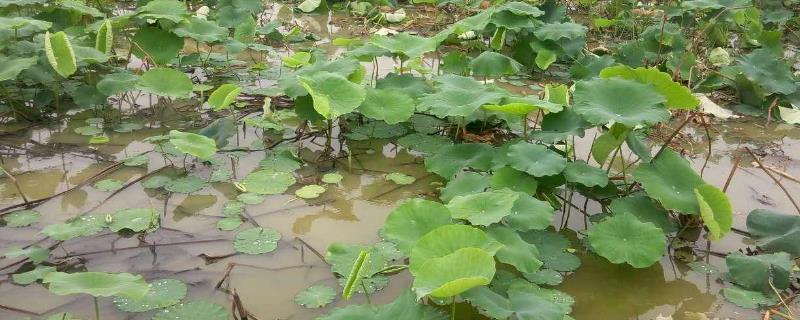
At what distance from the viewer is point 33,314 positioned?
5.84ft

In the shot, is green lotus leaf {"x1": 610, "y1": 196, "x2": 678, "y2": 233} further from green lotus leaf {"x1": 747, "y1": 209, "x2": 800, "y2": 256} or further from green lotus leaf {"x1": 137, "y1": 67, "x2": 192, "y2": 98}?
green lotus leaf {"x1": 137, "y1": 67, "x2": 192, "y2": 98}

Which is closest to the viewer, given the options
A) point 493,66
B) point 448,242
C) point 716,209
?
point 448,242

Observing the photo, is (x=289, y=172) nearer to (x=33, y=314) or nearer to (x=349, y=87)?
(x=349, y=87)

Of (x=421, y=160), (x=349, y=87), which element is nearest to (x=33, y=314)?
(x=349, y=87)

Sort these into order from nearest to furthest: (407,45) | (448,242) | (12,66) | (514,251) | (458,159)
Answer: (448,242)
(514,251)
(458,159)
(12,66)
(407,45)

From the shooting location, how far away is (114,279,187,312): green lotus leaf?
181 cm

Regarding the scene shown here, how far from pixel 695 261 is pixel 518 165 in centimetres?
67

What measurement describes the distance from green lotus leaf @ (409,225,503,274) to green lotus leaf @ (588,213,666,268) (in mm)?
483

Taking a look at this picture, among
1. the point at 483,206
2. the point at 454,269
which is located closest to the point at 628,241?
the point at 483,206

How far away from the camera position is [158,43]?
3389mm

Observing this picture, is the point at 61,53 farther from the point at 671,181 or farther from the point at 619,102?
the point at 671,181

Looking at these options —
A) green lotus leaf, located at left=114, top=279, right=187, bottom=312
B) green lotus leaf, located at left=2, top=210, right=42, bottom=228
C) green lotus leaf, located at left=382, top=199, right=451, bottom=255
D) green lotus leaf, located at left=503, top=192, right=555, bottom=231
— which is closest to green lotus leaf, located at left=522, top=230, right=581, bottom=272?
green lotus leaf, located at left=503, top=192, right=555, bottom=231

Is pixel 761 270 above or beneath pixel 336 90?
beneath

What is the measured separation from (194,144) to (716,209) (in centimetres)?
184
